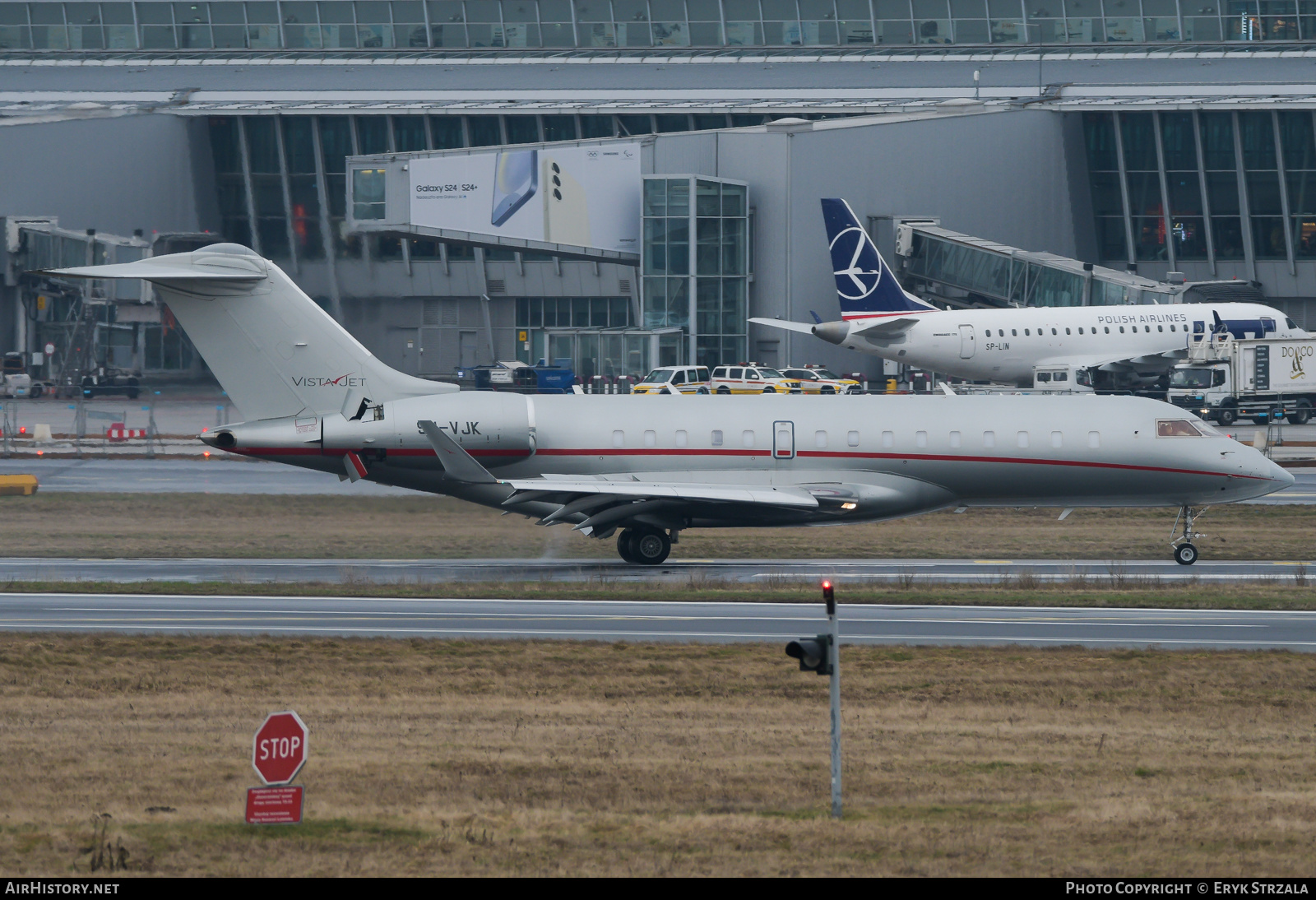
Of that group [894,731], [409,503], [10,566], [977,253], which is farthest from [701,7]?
[894,731]

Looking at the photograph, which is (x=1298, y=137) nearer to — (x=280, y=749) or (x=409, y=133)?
(x=409, y=133)

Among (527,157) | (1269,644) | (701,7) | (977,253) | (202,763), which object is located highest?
(701,7)

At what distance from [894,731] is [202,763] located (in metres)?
6.98

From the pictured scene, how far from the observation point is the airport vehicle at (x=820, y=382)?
6988cm

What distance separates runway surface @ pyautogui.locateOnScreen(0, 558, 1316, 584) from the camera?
1184 inches

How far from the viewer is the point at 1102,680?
19.2 meters

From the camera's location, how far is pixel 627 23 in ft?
319

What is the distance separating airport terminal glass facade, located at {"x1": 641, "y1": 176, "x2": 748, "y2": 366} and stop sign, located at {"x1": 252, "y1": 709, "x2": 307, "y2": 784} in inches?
2681

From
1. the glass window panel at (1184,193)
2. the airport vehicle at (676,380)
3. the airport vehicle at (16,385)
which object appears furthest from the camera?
the glass window panel at (1184,193)

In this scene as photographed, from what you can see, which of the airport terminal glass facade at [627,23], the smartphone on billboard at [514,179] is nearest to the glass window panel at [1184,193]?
the airport terminal glass facade at [627,23]

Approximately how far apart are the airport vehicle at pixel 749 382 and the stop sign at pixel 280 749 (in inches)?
2261

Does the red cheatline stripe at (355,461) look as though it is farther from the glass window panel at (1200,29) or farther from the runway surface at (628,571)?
the glass window panel at (1200,29)

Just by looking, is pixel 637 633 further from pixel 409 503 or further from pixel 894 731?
pixel 409 503

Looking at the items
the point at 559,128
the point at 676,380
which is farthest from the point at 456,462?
the point at 559,128
